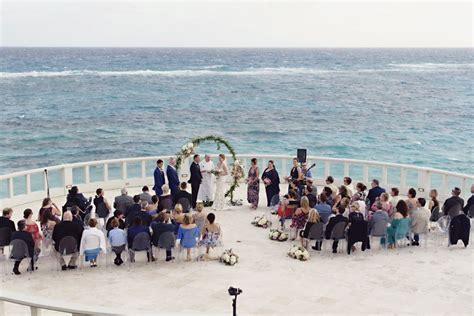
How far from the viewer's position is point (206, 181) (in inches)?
689

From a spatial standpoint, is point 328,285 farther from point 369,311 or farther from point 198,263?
point 198,263

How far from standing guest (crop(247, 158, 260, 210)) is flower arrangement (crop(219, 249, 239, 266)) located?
13.5ft

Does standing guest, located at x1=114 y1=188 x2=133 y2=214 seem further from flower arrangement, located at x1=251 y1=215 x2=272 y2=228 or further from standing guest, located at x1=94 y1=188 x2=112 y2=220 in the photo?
flower arrangement, located at x1=251 y1=215 x2=272 y2=228

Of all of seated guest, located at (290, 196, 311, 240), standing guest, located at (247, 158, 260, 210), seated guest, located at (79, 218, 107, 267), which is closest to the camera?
seated guest, located at (79, 218, 107, 267)

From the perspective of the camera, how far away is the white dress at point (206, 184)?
1736cm

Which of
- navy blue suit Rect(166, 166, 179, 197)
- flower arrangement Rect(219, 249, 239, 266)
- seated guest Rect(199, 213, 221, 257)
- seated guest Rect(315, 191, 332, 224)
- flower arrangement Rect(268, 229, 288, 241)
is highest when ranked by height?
navy blue suit Rect(166, 166, 179, 197)

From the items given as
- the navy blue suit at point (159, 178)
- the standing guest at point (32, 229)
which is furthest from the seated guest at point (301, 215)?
the standing guest at point (32, 229)

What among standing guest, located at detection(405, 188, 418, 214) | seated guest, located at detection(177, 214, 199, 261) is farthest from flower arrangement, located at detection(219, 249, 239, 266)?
standing guest, located at detection(405, 188, 418, 214)

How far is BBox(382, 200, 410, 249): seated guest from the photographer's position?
13633mm

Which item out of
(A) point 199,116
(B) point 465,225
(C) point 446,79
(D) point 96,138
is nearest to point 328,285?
(B) point 465,225

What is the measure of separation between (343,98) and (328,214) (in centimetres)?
7056

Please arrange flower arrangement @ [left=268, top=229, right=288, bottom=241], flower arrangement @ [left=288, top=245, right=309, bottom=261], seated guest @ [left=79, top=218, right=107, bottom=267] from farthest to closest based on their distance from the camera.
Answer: flower arrangement @ [left=268, top=229, right=288, bottom=241] → flower arrangement @ [left=288, top=245, right=309, bottom=261] → seated guest @ [left=79, top=218, right=107, bottom=267]

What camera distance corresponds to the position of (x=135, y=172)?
3950 cm

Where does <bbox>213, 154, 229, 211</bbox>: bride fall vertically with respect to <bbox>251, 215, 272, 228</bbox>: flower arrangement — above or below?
above
